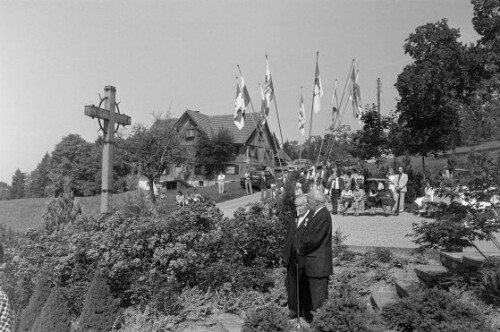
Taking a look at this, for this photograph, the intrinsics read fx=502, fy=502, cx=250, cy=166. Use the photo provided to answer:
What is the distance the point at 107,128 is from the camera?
33.5ft

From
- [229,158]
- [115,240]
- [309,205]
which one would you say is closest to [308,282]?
[309,205]

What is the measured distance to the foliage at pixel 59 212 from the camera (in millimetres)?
10312

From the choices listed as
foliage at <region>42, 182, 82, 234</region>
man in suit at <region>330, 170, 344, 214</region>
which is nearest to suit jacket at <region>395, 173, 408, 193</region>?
man in suit at <region>330, 170, 344, 214</region>

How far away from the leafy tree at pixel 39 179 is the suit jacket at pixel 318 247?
303 ft

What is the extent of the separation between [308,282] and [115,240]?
2894 mm

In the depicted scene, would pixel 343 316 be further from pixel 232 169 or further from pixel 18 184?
pixel 18 184

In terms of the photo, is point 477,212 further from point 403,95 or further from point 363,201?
point 403,95

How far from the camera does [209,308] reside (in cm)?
677

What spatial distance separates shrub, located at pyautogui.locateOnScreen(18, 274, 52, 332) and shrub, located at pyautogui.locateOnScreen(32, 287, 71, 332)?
0.33m

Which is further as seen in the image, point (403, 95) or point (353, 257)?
point (403, 95)

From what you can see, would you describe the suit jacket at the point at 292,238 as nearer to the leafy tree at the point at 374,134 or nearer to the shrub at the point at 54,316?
the shrub at the point at 54,316

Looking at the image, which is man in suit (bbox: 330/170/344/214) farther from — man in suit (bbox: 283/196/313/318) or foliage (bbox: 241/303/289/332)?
foliage (bbox: 241/303/289/332)

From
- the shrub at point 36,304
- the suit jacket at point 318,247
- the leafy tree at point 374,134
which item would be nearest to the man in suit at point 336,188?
the leafy tree at point 374,134

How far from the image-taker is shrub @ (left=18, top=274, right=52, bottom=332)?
7273 mm
